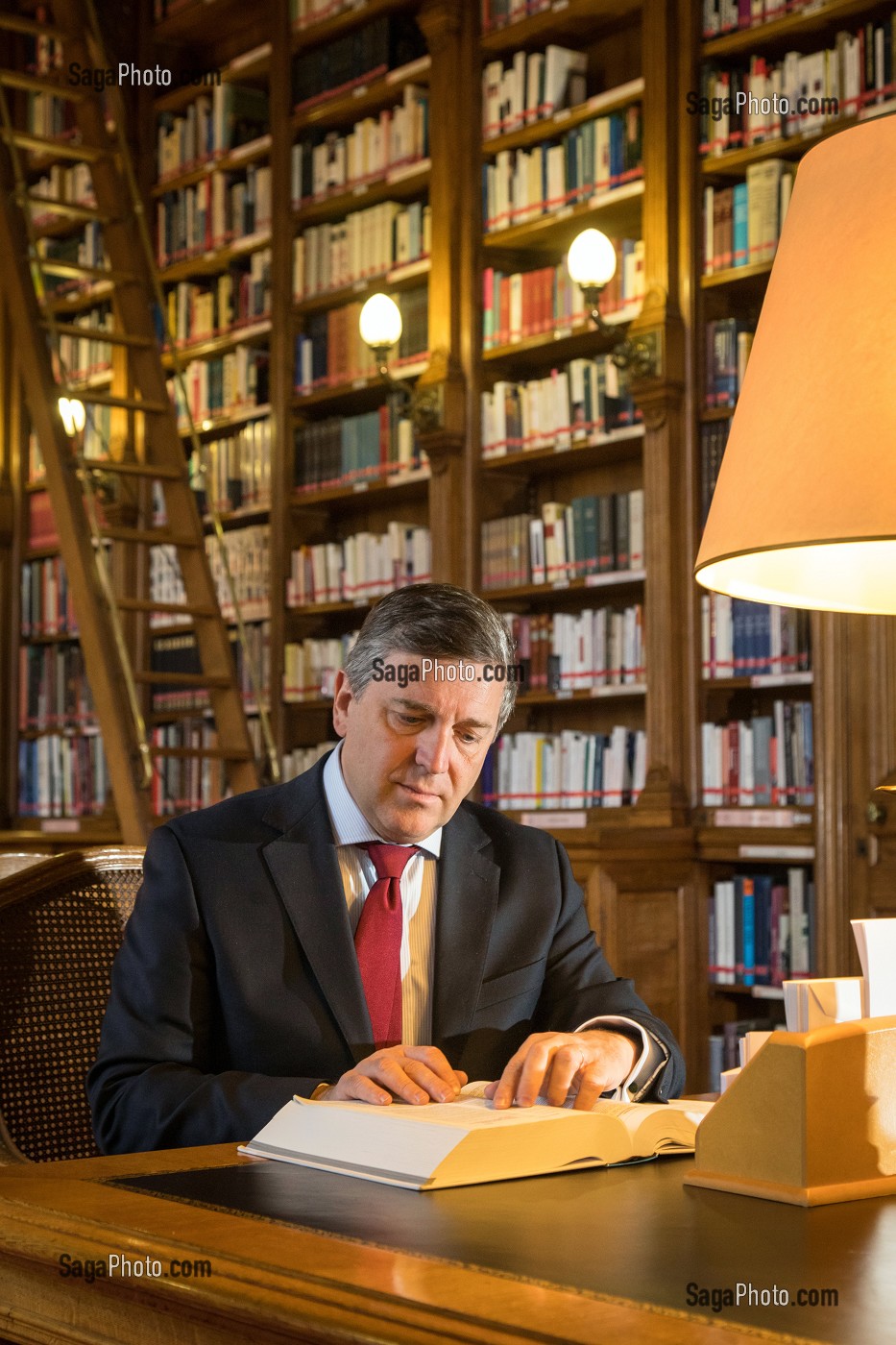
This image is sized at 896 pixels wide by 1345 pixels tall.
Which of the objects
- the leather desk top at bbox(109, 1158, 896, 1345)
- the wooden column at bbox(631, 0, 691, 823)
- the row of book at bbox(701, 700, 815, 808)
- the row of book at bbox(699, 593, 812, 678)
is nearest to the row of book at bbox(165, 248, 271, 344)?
the wooden column at bbox(631, 0, 691, 823)

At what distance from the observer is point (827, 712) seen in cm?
442

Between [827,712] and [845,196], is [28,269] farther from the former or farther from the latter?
[845,196]

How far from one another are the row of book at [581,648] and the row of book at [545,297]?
0.91 metres

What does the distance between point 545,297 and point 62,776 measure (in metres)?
3.18

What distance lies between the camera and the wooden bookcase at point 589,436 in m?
4.48

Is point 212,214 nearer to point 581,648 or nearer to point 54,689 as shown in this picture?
point 54,689

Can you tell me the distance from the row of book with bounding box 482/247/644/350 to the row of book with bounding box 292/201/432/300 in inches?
14.7

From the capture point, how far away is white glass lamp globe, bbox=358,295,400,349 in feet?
17.1

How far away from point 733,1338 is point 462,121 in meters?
5.09

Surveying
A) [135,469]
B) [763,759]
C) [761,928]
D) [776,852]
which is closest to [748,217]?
[763,759]

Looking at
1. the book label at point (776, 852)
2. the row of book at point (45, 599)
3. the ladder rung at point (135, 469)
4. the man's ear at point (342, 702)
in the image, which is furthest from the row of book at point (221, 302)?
the man's ear at point (342, 702)

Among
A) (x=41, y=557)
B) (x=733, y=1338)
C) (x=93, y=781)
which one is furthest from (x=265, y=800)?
(x=41, y=557)

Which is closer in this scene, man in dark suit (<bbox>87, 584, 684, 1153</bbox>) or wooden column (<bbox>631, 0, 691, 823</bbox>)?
man in dark suit (<bbox>87, 584, 684, 1153</bbox>)

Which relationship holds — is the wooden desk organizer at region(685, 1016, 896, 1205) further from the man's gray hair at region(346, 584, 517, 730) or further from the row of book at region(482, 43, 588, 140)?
the row of book at region(482, 43, 588, 140)
